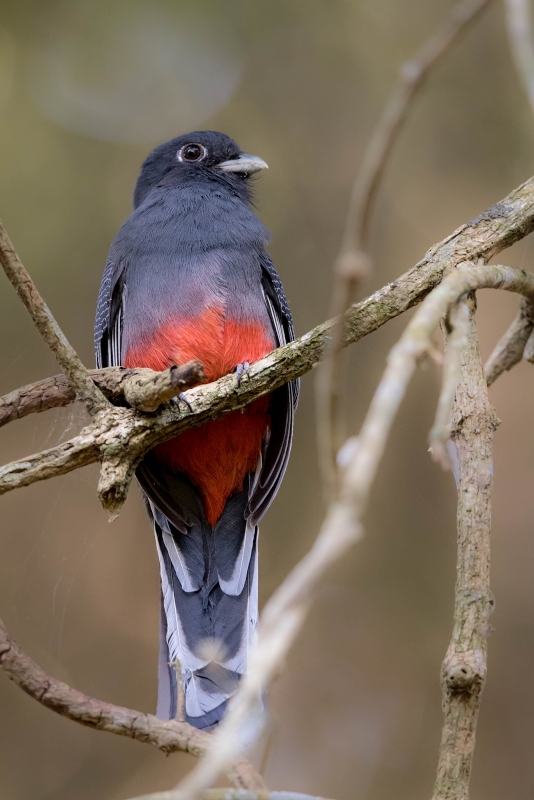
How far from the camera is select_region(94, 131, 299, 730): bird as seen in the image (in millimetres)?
3393

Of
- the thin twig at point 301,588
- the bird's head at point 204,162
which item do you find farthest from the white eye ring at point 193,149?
the thin twig at point 301,588

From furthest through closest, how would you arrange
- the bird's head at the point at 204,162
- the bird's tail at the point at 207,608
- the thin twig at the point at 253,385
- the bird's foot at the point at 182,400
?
the bird's head at the point at 204,162 < the bird's tail at the point at 207,608 < the bird's foot at the point at 182,400 < the thin twig at the point at 253,385

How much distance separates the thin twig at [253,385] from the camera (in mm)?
2646

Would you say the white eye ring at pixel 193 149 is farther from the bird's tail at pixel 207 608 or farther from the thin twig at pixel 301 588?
the thin twig at pixel 301 588

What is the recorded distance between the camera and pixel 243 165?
440 centimetres

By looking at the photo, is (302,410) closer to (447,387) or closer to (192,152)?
(192,152)

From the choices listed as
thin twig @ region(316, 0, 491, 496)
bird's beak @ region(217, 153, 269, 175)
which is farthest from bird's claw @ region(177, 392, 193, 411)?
bird's beak @ region(217, 153, 269, 175)

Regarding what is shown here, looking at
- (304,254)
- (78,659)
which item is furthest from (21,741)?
(304,254)

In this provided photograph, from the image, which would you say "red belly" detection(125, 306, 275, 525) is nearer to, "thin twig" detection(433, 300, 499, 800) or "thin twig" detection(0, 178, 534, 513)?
"thin twig" detection(0, 178, 534, 513)

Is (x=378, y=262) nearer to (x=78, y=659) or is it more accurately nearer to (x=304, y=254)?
(x=304, y=254)

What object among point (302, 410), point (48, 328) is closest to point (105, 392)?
point (48, 328)

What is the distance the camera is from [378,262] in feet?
18.4

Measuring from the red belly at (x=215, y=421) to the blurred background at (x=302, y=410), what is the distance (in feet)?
3.06

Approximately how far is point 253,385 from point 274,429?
107 cm
